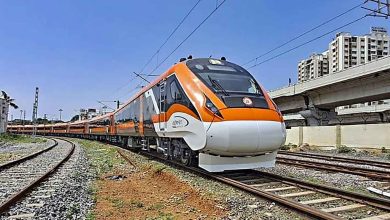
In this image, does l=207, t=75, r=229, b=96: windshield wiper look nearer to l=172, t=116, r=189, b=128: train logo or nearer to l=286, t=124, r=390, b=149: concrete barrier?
l=172, t=116, r=189, b=128: train logo

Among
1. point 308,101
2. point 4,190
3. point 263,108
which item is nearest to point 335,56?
point 308,101

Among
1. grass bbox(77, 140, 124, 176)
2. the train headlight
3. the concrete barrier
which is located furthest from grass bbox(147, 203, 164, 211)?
the concrete barrier

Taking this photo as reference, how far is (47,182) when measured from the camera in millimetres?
9125

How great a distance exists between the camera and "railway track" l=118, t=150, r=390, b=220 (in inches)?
205

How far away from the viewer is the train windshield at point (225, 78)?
8859 mm

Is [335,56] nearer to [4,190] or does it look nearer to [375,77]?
[375,77]

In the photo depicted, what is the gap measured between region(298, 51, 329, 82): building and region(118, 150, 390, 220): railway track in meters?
47.5

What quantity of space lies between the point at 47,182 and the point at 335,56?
4930 centimetres

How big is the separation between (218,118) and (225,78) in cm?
159

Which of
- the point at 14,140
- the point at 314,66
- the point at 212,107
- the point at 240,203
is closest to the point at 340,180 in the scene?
the point at 212,107

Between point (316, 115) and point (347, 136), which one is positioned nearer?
point (347, 136)

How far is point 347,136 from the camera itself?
82.3 feet

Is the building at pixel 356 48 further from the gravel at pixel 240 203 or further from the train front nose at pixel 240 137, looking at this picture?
the gravel at pixel 240 203

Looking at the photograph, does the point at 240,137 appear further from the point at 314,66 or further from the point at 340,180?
the point at 314,66
